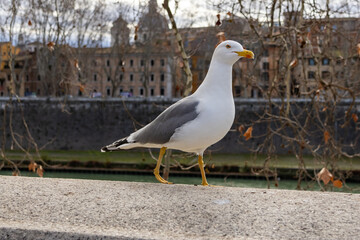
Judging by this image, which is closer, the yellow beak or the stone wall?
the yellow beak

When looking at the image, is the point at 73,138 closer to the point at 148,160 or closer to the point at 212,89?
the point at 148,160

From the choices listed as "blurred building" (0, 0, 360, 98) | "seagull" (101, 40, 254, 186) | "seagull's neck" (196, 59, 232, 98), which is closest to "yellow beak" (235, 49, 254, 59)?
"seagull" (101, 40, 254, 186)

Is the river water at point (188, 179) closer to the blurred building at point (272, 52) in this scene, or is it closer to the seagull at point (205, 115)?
the blurred building at point (272, 52)

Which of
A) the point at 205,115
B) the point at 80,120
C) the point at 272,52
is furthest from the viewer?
the point at 80,120

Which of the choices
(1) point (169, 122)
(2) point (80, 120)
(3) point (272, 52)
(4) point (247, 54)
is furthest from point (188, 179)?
(4) point (247, 54)

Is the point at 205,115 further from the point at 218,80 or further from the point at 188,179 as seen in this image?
the point at 188,179

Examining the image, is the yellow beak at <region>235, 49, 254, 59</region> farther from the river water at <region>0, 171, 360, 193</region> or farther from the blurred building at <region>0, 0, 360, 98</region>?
the river water at <region>0, 171, 360, 193</region>

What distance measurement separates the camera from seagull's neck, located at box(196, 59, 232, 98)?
2807 millimetres

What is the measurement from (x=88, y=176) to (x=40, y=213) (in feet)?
50.9

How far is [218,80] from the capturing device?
2.82 meters

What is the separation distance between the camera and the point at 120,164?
730 inches

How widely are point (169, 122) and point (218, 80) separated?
358 mm

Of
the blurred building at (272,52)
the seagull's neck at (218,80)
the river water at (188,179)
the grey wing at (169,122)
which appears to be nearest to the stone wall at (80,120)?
the blurred building at (272,52)

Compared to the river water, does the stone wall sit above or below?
above
